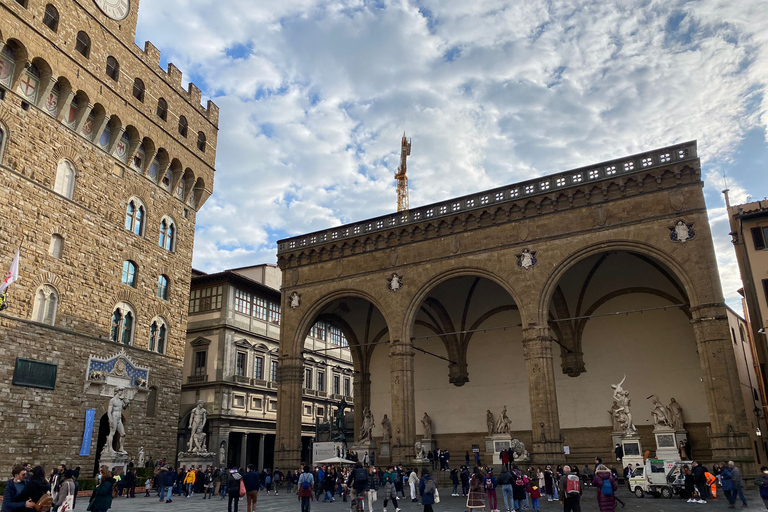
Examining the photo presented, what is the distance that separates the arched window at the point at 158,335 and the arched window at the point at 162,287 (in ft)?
4.45

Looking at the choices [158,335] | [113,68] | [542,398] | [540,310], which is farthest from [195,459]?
[113,68]

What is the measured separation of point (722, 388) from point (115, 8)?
32325 millimetres

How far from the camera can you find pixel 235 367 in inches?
1510

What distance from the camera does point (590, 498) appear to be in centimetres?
1766

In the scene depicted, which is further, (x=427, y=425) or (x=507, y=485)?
(x=427, y=425)

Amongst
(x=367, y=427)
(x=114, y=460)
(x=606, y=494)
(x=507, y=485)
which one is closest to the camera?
(x=606, y=494)

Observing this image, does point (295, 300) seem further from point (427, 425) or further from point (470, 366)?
point (470, 366)

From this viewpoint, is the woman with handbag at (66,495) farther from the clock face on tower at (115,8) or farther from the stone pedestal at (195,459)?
the clock face on tower at (115,8)

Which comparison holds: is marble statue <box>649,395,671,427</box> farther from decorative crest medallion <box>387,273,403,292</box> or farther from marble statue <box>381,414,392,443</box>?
marble statue <box>381,414,392,443</box>

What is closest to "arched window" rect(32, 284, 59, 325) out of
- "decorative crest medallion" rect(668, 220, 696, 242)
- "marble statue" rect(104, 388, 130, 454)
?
"marble statue" rect(104, 388, 130, 454)

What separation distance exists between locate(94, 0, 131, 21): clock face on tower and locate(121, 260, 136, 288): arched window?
12.6m

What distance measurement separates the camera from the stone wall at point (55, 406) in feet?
75.6

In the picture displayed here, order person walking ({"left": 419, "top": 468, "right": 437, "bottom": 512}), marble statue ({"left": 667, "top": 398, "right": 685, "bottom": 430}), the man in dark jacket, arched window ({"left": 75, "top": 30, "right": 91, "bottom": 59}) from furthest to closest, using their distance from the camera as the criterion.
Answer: arched window ({"left": 75, "top": 30, "right": 91, "bottom": 59})
marble statue ({"left": 667, "top": 398, "right": 685, "bottom": 430})
person walking ({"left": 419, "top": 468, "right": 437, "bottom": 512})
the man in dark jacket

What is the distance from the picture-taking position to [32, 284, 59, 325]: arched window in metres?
24.7
